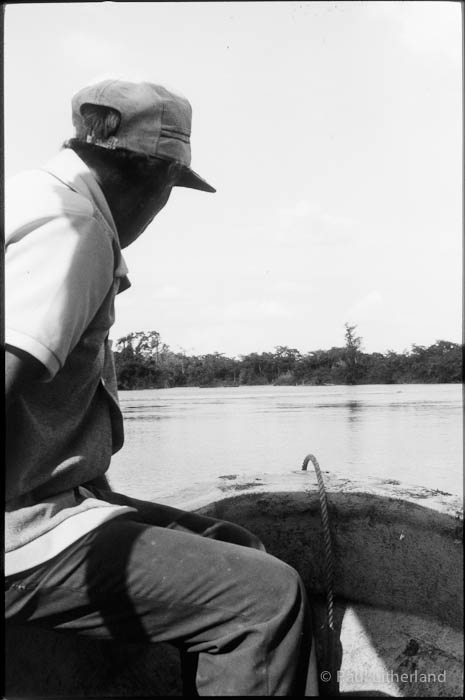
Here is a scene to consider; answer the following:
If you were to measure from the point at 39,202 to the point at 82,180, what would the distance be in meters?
0.17

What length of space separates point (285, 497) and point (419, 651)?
0.74 m

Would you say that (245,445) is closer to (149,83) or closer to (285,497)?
(285,497)

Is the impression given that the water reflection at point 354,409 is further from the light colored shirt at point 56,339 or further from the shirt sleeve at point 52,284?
the shirt sleeve at point 52,284

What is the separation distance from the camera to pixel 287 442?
7145mm

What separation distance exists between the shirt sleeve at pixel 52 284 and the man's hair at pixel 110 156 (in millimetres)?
308

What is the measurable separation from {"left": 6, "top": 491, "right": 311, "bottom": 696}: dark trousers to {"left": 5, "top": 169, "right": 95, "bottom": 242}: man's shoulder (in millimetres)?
599

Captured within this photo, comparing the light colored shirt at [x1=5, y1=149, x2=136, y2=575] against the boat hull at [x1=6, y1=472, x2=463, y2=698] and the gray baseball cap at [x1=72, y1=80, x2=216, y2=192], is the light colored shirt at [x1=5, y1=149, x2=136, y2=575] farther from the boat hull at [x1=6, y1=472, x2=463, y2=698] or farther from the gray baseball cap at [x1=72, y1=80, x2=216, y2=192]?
the boat hull at [x1=6, y1=472, x2=463, y2=698]

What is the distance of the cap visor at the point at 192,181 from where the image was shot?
5.59 feet

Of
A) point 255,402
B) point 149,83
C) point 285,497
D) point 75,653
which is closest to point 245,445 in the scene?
point 285,497

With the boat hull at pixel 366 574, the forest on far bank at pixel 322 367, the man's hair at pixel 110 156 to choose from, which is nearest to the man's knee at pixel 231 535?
the boat hull at pixel 366 574

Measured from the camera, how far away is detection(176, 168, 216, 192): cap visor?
1705mm

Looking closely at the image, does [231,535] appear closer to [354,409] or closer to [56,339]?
[56,339]

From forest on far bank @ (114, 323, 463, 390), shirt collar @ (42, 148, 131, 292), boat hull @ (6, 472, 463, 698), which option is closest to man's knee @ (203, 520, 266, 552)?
boat hull @ (6, 472, 463, 698)

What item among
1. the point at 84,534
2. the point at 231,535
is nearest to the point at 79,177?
the point at 84,534
